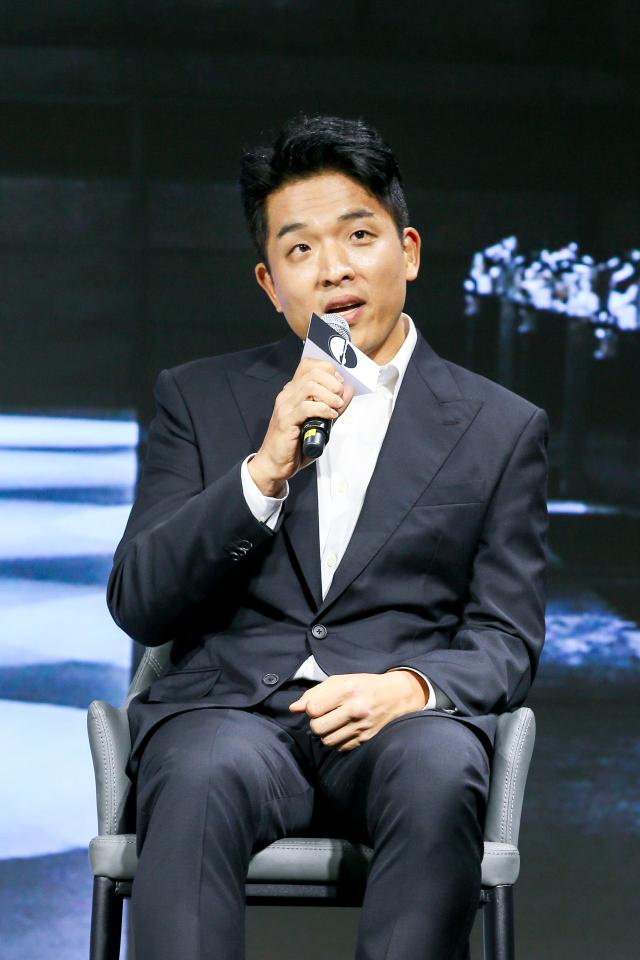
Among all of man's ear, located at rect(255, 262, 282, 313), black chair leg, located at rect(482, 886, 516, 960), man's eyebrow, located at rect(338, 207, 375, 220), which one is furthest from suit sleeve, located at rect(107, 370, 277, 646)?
black chair leg, located at rect(482, 886, 516, 960)

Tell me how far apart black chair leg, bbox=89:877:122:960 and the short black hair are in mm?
890

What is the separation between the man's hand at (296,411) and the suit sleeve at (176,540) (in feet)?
0.17

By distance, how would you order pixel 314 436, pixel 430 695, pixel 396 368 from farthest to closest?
pixel 396 368, pixel 430 695, pixel 314 436

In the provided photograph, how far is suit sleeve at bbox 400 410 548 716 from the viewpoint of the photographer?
1.83m

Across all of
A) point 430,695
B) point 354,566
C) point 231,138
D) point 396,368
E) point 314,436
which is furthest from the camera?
point 231,138

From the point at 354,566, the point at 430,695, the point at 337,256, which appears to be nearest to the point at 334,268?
the point at 337,256

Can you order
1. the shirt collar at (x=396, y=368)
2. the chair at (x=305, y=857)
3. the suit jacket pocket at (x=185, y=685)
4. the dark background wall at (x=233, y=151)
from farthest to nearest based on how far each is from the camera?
the dark background wall at (x=233, y=151), the shirt collar at (x=396, y=368), the suit jacket pocket at (x=185, y=685), the chair at (x=305, y=857)

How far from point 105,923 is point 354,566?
0.54m

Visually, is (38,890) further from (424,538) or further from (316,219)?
(316,219)

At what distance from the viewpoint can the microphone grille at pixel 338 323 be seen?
1831mm

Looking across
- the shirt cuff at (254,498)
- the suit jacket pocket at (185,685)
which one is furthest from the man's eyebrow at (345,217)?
the suit jacket pocket at (185,685)

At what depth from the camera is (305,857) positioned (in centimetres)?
175

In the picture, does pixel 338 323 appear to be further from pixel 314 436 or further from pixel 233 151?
pixel 233 151

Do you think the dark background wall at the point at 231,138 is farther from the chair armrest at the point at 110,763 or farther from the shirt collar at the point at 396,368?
the chair armrest at the point at 110,763
